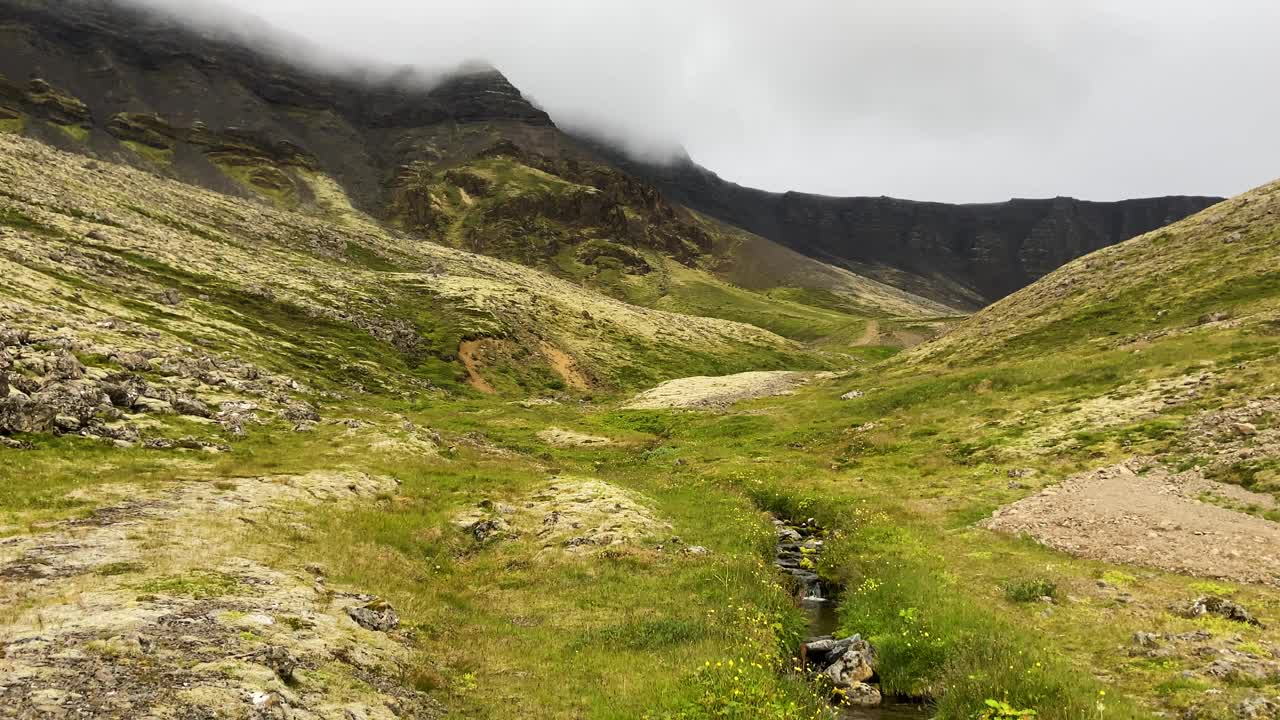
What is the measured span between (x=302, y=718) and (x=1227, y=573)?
2662cm

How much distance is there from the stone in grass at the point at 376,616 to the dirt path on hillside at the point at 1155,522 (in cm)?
2506

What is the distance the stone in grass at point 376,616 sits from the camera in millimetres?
16875

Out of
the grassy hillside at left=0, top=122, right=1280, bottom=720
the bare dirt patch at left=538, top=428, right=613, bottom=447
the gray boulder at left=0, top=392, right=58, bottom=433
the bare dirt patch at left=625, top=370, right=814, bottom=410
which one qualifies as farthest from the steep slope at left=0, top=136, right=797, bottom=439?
the bare dirt patch at left=538, top=428, right=613, bottom=447

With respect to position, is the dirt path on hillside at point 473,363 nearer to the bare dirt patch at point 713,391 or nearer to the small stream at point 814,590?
the bare dirt patch at point 713,391

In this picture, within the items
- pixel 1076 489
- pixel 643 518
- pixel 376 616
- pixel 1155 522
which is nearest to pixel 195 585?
pixel 376 616

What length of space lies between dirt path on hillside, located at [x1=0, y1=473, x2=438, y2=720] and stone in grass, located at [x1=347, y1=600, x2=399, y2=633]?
117 mm

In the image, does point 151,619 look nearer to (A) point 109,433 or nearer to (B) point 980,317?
(A) point 109,433

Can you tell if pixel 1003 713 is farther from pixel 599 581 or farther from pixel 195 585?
pixel 195 585

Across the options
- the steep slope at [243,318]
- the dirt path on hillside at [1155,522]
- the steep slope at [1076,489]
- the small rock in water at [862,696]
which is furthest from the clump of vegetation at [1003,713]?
the steep slope at [243,318]

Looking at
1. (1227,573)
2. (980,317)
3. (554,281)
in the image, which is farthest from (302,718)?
(554,281)

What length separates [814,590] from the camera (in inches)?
968

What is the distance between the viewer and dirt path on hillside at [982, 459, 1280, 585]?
68.1 ft

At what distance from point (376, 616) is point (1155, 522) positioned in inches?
1148

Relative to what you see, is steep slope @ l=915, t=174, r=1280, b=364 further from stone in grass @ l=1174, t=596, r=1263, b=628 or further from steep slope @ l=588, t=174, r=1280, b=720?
stone in grass @ l=1174, t=596, r=1263, b=628
